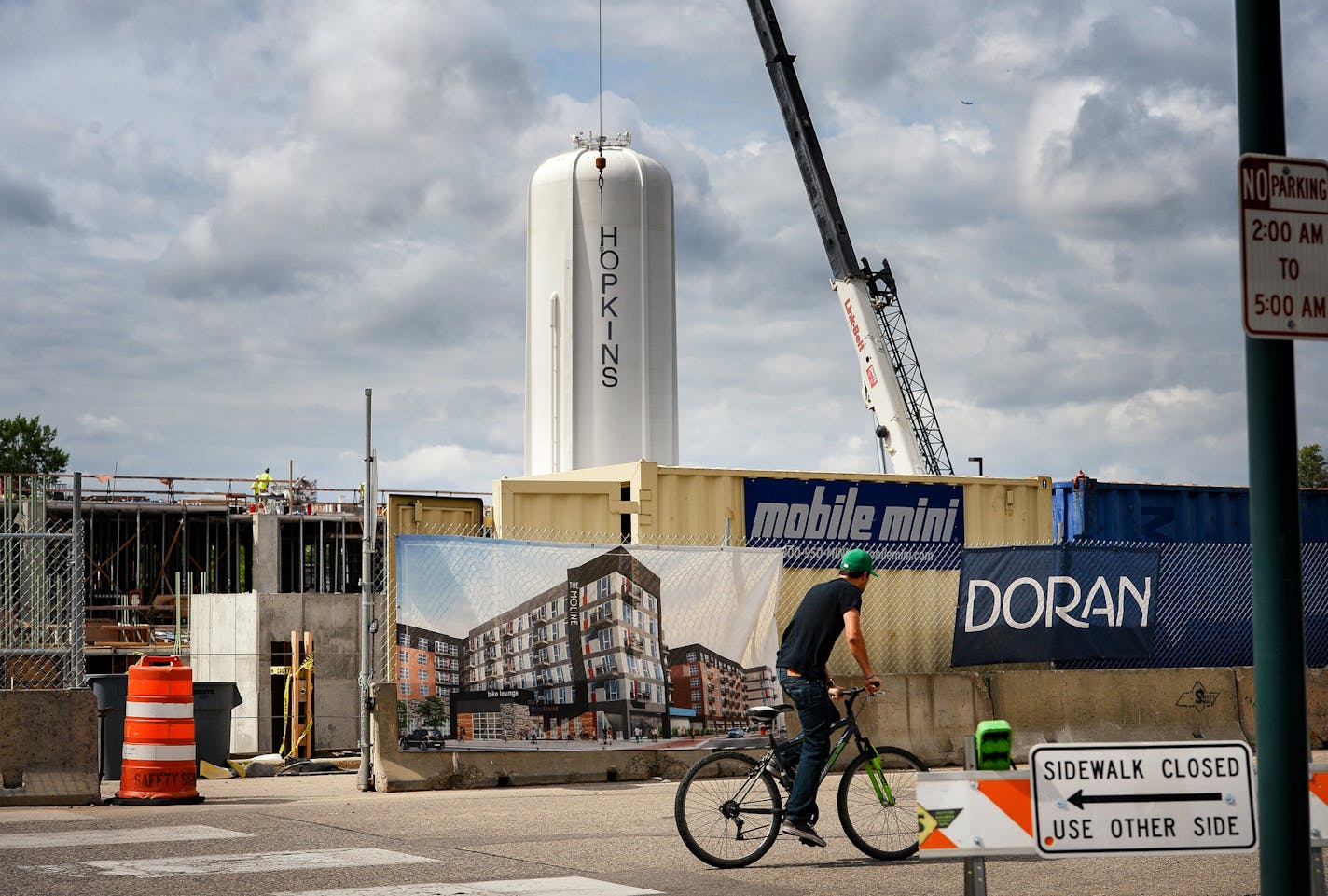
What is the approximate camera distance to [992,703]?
1784 cm

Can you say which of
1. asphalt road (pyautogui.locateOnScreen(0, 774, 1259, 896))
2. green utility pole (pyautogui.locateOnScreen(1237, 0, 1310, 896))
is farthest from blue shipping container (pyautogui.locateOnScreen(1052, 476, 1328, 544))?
green utility pole (pyautogui.locateOnScreen(1237, 0, 1310, 896))

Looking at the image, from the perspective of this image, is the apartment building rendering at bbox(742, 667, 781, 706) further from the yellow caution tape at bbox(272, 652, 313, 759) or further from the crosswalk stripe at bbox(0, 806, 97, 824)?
the yellow caution tape at bbox(272, 652, 313, 759)

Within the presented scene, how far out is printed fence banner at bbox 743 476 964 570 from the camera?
1938 cm

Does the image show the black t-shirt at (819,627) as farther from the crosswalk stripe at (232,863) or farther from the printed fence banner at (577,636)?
the printed fence banner at (577,636)

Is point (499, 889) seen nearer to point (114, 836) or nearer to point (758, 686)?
point (114, 836)

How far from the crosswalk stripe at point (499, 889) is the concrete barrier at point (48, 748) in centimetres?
607

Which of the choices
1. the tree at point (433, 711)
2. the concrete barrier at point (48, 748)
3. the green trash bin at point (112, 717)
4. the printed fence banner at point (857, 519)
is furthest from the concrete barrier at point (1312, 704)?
the green trash bin at point (112, 717)

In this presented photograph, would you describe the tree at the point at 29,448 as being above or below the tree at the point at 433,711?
above

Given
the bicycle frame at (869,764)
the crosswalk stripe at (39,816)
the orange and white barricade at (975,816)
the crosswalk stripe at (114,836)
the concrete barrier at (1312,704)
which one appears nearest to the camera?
the orange and white barricade at (975,816)

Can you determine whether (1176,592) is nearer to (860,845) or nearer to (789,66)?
(860,845)

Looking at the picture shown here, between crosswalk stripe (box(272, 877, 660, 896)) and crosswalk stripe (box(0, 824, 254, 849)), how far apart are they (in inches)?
108

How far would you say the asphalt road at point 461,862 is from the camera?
28.7ft

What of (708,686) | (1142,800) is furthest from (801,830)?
(708,686)

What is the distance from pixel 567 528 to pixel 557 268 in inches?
523
